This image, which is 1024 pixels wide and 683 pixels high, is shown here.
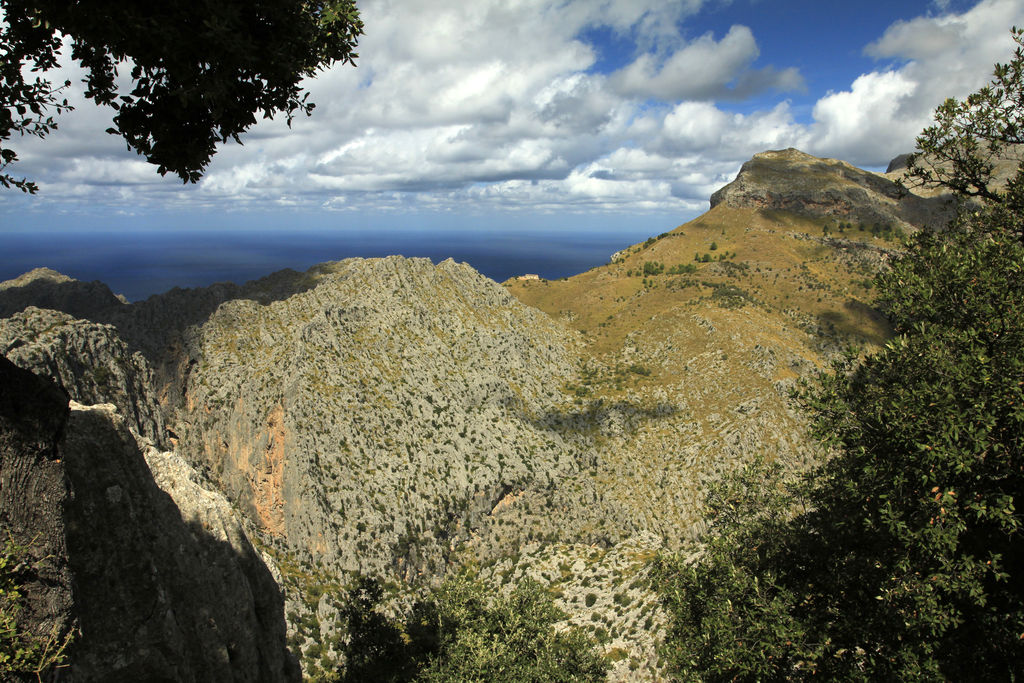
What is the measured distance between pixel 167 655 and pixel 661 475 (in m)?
40.7

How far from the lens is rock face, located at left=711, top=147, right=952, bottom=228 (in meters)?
106

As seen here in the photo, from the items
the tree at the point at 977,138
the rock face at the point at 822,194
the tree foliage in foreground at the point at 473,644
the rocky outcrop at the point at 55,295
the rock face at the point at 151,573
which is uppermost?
the rock face at the point at 822,194

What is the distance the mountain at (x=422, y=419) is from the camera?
3784 centimetres

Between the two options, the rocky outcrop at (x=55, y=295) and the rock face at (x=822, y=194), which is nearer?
the rocky outcrop at (x=55, y=295)

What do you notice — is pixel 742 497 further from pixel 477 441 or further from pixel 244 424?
pixel 244 424

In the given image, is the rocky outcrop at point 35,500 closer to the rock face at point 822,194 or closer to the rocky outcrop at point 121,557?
the rocky outcrop at point 121,557

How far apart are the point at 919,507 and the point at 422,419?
4263 cm

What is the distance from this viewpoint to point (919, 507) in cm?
1095

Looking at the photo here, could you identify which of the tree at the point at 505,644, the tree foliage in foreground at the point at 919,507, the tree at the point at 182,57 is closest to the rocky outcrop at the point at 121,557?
the tree at the point at 182,57

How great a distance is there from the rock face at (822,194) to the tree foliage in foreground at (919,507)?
356ft

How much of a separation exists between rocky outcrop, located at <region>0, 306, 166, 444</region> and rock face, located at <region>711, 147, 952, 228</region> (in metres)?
113

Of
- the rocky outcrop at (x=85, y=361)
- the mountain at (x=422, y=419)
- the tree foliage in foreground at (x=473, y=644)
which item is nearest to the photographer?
the tree foliage in foreground at (x=473, y=644)

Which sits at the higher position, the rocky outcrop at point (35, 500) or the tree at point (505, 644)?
the rocky outcrop at point (35, 500)

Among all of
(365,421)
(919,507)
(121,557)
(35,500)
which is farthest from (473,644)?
(365,421)
